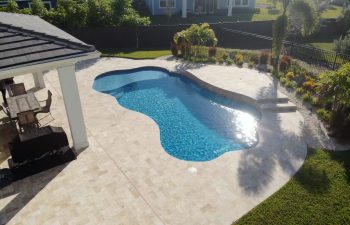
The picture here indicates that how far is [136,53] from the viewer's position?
1077 inches

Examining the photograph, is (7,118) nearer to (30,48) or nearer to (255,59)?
(30,48)

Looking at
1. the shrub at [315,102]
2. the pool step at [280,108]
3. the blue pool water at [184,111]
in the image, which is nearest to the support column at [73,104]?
the blue pool water at [184,111]

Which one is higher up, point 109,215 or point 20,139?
point 20,139

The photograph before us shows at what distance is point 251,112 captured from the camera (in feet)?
56.5

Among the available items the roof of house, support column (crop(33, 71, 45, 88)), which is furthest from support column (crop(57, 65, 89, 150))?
support column (crop(33, 71, 45, 88))

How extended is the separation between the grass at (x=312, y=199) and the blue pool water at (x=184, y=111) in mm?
3344

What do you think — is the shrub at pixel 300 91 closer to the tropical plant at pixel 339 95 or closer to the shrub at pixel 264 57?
the tropical plant at pixel 339 95

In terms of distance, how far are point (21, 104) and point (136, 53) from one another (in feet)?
48.8

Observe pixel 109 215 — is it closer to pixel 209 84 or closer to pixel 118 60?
pixel 209 84

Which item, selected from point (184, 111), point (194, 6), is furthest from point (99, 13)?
point (194, 6)

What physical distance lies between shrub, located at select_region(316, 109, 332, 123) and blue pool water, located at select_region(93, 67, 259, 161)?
3176 mm

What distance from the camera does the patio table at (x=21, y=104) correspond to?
43.5 feet

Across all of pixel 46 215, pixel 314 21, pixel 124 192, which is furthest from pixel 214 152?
pixel 314 21

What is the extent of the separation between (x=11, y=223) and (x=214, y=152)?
26.7 ft
